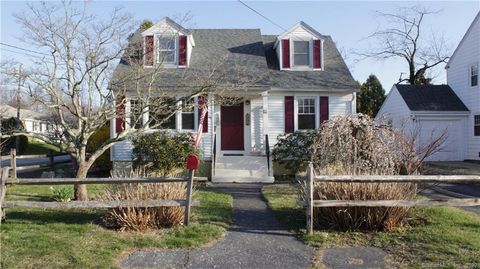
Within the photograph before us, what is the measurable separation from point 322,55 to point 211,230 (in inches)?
489

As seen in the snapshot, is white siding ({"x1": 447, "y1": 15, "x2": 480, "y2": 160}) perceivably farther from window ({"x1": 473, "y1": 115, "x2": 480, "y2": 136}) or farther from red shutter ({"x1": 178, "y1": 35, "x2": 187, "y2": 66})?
red shutter ({"x1": 178, "y1": 35, "x2": 187, "y2": 66})

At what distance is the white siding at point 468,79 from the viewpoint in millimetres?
20906

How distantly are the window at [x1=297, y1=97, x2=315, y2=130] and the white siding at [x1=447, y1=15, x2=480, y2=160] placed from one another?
9327mm

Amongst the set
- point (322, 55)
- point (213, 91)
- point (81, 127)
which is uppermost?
point (322, 55)

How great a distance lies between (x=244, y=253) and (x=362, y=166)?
3442 mm

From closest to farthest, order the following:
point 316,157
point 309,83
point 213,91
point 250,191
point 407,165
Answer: point 407,165, point 316,157, point 213,91, point 250,191, point 309,83

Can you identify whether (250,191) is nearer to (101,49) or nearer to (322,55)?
(101,49)

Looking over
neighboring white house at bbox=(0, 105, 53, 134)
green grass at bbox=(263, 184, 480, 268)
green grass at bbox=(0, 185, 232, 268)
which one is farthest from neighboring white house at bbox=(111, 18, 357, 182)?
green grass at bbox=(263, 184, 480, 268)

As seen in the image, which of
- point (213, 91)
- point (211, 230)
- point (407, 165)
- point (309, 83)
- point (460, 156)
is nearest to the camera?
point (211, 230)

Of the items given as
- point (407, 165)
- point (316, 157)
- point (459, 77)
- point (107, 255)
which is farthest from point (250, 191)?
point (459, 77)

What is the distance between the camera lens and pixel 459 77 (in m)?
22.7

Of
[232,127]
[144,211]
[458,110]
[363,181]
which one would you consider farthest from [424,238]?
[458,110]

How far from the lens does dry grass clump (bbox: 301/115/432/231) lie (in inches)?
294

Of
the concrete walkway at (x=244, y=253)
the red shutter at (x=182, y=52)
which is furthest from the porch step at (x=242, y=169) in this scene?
the concrete walkway at (x=244, y=253)
